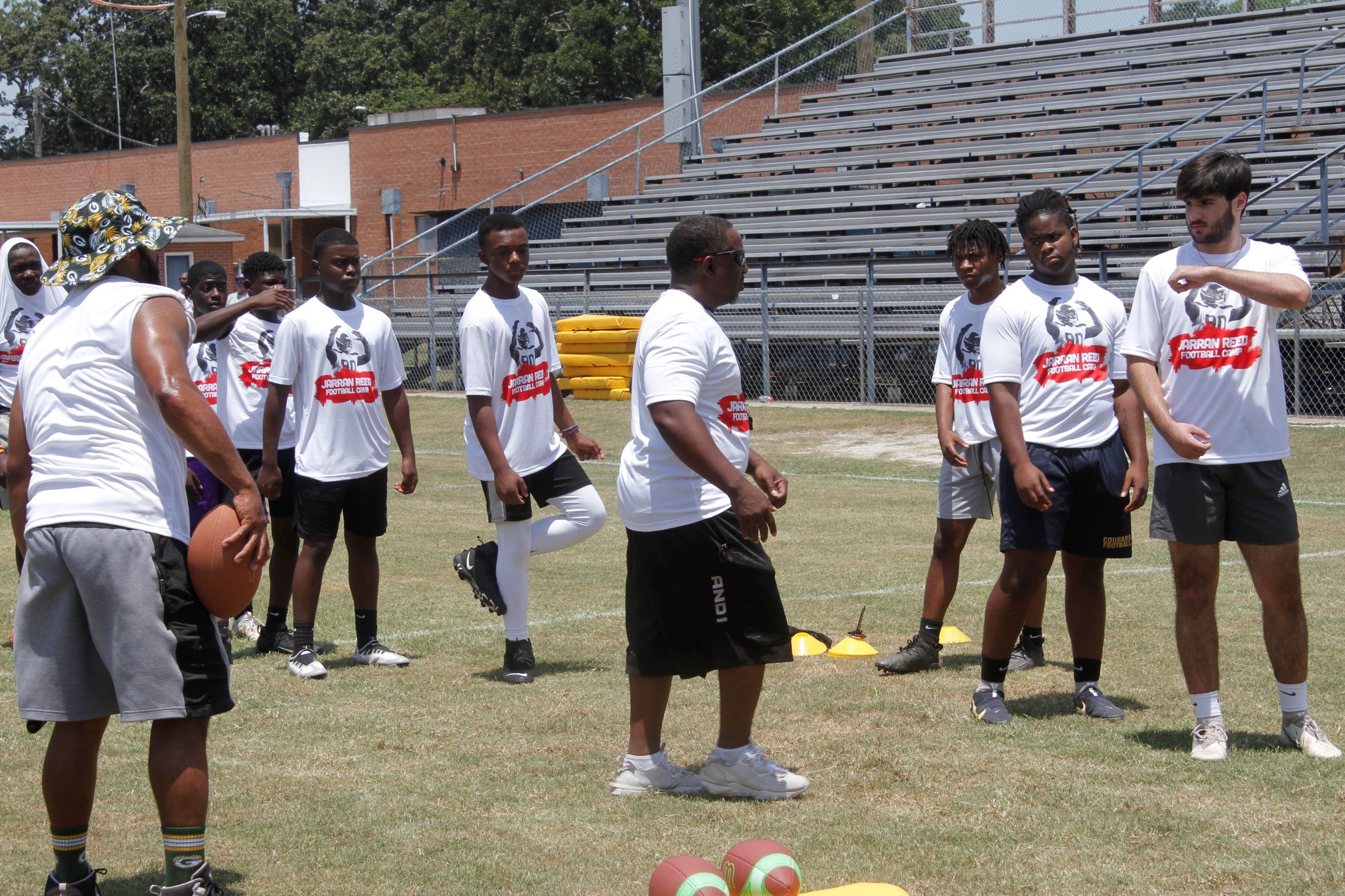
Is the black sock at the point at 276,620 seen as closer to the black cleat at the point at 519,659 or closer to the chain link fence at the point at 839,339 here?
the black cleat at the point at 519,659

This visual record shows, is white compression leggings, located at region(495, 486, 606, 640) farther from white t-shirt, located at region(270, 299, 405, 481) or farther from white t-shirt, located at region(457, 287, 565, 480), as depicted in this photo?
white t-shirt, located at region(270, 299, 405, 481)

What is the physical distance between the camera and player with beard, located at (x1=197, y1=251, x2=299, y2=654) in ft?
25.5

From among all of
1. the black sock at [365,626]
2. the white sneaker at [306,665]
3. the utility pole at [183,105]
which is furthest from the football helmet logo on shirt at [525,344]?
the utility pole at [183,105]

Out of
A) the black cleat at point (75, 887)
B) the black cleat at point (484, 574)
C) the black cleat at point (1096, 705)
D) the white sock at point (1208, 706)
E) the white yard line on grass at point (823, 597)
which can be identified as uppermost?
the black cleat at point (484, 574)

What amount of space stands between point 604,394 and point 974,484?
1710 centimetres

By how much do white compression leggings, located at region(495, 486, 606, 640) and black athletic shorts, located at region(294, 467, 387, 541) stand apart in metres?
0.64

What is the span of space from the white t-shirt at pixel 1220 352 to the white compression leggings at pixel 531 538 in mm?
2796

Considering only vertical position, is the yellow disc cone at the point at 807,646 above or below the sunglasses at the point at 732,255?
below

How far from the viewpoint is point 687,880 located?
142 inches

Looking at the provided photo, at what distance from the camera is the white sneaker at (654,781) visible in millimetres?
5078

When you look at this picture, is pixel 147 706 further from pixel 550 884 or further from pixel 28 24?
pixel 28 24

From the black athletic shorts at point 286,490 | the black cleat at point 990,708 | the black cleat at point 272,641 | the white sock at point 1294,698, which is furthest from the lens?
the black athletic shorts at point 286,490

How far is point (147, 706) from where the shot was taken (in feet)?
12.5

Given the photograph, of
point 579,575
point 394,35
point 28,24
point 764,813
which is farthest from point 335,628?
point 28,24
